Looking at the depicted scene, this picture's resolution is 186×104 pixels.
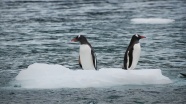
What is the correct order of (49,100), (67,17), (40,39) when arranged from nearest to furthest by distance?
(49,100) → (40,39) → (67,17)

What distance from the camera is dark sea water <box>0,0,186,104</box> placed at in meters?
8.77

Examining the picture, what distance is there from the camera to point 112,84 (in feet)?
31.3

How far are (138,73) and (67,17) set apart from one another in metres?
18.6

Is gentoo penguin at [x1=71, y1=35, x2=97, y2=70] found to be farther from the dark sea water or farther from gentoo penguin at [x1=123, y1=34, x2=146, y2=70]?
the dark sea water

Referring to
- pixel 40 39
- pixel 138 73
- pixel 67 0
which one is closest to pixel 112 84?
pixel 138 73

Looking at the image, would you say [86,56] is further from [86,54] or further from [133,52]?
→ [133,52]

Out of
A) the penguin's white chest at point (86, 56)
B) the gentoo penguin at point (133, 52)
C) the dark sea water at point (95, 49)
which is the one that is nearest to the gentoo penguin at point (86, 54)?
the penguin's white chest at point (86, 56)

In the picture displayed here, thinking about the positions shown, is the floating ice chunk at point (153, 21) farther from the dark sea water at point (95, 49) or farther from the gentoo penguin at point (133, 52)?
the gentoo penguin at point (133, 52)

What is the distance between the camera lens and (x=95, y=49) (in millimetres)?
16312

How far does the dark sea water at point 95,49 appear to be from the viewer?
28.8ft

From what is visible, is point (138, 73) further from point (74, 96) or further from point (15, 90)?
point (15, 90)

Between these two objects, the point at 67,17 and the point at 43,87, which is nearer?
the point at 43,87

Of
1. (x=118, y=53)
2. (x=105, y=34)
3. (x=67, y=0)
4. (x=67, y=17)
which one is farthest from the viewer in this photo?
(x=67, y=0)

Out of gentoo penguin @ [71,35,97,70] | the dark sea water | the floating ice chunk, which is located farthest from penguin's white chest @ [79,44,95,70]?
the floating ice chunk
